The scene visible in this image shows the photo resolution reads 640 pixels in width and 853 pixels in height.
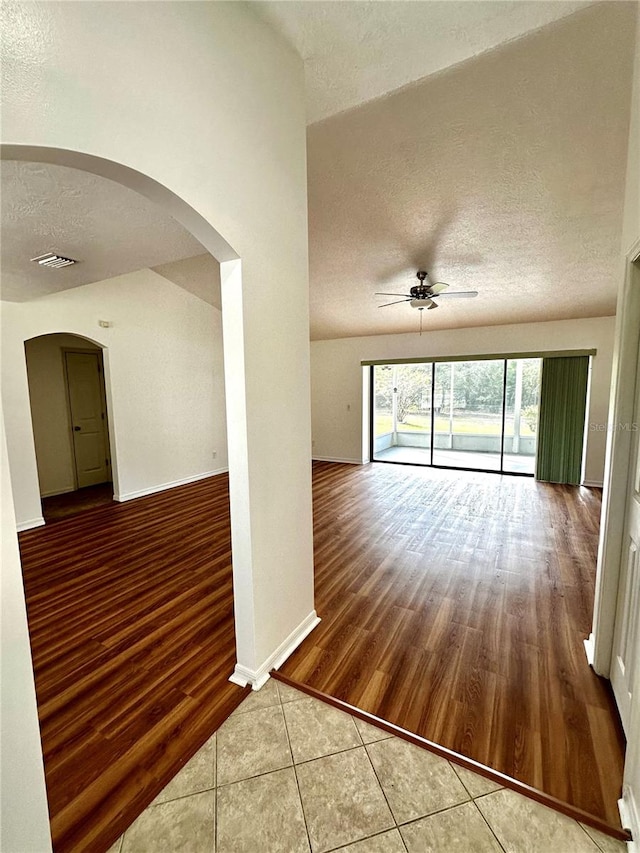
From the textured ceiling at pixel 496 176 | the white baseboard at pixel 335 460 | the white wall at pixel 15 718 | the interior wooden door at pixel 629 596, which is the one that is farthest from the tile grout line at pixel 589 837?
the white baseboard at pixel 335 460

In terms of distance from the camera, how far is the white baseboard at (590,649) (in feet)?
6.44

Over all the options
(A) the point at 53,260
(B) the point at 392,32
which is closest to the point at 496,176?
(B) the point at 392,32

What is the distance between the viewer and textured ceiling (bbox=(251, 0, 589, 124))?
1.67 metres

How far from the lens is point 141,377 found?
5145 mm

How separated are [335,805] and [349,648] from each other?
827 millimetres

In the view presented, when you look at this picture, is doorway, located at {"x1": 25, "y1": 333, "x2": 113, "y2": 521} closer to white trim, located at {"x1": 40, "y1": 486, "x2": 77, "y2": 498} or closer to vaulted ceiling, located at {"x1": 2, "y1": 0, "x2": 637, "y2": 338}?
white trim, located at {"x1": 40, "y1": 486, "x2": 77, "y2": 498}

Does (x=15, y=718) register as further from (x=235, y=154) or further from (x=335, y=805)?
(x=235, y=154)

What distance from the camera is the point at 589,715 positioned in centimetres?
167

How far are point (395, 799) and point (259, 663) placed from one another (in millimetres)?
825

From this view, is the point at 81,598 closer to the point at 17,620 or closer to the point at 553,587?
the point at 17,620

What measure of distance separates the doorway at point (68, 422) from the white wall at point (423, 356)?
4.11 m

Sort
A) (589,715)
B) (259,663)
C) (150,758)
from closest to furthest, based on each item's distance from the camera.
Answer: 1. (150,758)
2. (589,715)
3. (259,663)

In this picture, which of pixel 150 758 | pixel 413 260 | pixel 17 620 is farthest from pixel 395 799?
pixel 413 260

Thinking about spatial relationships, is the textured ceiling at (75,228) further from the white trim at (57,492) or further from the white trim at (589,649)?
the white trim at (589,649)
